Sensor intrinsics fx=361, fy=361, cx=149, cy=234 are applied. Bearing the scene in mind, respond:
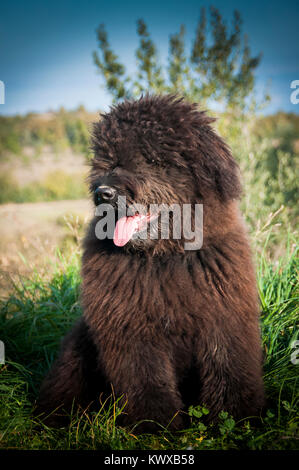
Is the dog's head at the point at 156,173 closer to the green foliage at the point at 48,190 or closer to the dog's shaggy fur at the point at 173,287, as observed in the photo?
the dog's shaggy fur at the point at 173,287

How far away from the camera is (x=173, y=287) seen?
2420 mm

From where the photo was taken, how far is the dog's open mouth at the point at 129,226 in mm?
2460

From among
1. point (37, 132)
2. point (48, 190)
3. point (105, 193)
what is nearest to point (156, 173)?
point (105, 193)

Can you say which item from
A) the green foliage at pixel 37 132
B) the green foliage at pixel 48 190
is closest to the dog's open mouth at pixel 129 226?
the green foliage at pixel 48 190

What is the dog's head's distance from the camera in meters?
2.48

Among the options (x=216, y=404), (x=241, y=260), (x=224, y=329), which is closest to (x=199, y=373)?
(x=216, y=404)

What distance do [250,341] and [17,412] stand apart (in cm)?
199

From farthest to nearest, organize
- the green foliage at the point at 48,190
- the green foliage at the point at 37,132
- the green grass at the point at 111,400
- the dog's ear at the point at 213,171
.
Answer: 1. the green foliage at the point at 37,132
2. the green foliage at the point at 48,190
3. the dog's ear at the point at 213,171
4. the green grass at the point at 111,400

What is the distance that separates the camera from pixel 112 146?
8.45 feet

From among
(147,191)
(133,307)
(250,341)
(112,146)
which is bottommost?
(250,341)

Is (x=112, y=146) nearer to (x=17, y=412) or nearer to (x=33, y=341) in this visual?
(x=17, y=412)

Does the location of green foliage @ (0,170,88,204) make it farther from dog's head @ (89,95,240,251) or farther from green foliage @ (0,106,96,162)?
dog's head @ (89,95,240,251)
